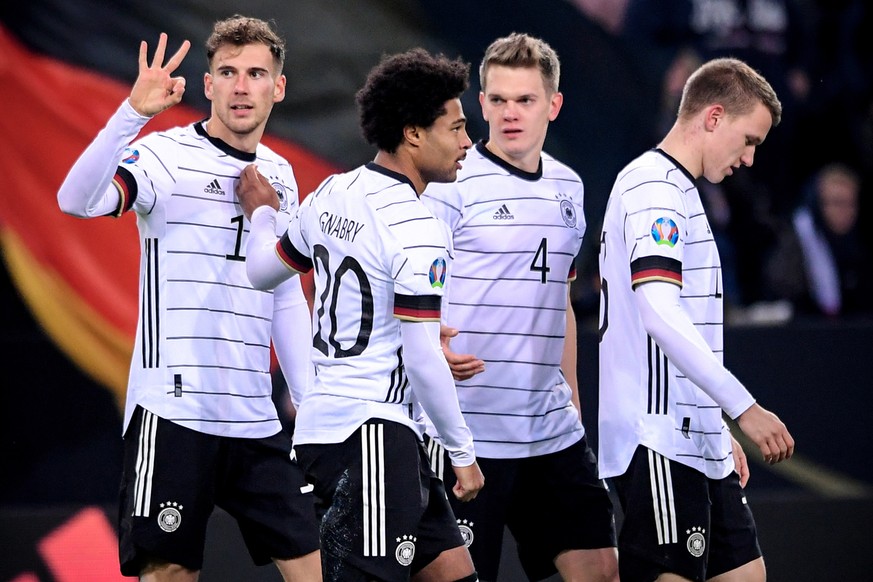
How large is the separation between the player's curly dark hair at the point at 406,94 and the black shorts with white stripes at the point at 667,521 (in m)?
1.18

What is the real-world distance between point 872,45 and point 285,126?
3.95 metres

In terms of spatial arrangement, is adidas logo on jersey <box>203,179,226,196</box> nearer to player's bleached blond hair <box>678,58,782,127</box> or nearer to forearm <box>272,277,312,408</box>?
forearm <box>272,277,312,408</box>

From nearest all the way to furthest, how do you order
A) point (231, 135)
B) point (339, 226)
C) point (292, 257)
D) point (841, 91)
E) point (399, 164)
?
point (339, 226) → point (399, 164) → point (292, 257) → point (231, 135) → point (841, 91)

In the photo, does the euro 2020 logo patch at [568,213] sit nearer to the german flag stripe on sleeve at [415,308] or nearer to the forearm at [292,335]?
the forearm at [292,335]

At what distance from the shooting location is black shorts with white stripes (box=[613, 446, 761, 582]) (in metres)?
3.94

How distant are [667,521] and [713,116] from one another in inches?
47.3

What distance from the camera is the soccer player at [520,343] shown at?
4434 mm

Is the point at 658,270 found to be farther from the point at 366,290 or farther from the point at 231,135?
the point at 231,135

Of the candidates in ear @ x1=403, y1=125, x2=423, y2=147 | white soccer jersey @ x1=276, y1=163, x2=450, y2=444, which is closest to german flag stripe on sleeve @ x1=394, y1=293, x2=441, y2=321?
white soccer jersey @ x1=276, y1=163, x2=450, y2=444

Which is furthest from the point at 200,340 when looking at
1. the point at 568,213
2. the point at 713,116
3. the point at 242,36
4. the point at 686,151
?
the point at 713,116

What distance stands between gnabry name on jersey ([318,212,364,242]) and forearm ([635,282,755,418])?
859mm

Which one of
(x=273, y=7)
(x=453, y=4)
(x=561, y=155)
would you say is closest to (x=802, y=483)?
(x=561, y=155)

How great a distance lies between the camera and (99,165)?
153 inches

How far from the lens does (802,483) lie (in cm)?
704
